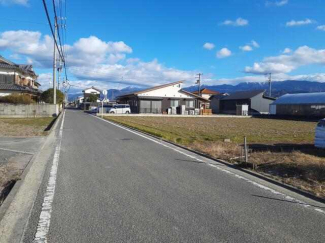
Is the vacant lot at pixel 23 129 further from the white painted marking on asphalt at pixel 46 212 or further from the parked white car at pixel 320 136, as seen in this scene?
the parked white car at pixel 320 136

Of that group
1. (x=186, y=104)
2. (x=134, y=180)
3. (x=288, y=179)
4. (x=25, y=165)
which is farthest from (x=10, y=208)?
(x=186, y=104)

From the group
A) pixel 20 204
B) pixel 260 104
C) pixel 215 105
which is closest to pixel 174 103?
pixel 260 104

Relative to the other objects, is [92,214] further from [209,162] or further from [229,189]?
[209,162]

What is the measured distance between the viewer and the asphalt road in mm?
3900

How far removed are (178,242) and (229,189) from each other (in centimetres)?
259

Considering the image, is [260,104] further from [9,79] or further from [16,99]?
[16,99]

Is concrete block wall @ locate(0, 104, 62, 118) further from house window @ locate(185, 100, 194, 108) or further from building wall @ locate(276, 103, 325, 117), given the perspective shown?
building wall @ locate(276, 103, 325, 117)

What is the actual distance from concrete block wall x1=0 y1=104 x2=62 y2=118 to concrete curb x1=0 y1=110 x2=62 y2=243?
29520 mm

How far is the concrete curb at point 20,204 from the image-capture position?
3.98 meters

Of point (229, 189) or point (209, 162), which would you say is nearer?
point (229, 189)

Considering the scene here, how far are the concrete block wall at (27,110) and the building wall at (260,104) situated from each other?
42447 millimetres

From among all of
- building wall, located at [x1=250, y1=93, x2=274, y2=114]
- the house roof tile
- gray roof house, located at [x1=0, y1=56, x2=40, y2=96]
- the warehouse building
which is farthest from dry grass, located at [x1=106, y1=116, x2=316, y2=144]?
the house roof tile

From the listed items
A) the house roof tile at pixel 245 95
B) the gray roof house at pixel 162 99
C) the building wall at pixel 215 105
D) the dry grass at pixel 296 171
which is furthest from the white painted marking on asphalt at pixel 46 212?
the building wall at pixel 215 105

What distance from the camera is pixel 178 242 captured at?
3.67 meters
